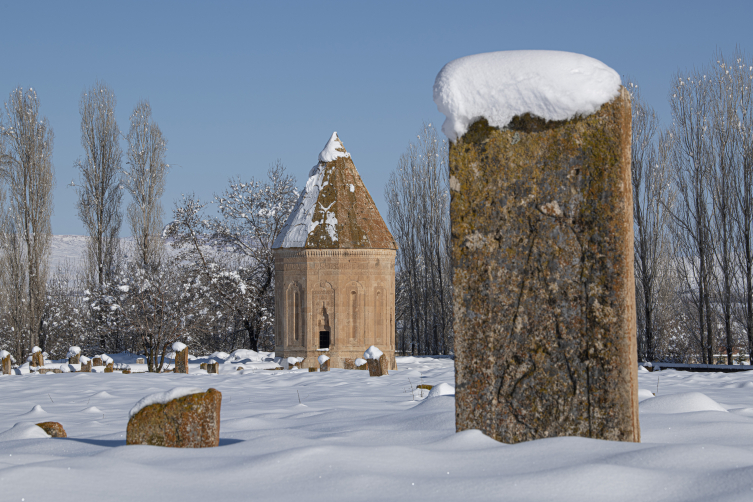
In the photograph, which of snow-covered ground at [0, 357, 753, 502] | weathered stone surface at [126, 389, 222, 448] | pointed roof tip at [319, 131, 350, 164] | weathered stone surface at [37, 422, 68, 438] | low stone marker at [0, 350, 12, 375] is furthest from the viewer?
pointed roof tip at [319, 131, 350, 164]

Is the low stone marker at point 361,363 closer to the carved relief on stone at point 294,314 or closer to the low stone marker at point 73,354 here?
the carved relief on stone at point 294,314

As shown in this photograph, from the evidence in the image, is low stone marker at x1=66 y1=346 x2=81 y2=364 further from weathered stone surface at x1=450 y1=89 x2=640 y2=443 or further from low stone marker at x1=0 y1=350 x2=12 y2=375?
weathered stone surface at x1=450 y1=89 x2=640 y2=443

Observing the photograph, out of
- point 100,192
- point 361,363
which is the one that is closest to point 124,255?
point 100,192

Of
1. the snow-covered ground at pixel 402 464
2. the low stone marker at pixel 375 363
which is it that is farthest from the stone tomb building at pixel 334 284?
the snow-covered ground at pixel 402 464

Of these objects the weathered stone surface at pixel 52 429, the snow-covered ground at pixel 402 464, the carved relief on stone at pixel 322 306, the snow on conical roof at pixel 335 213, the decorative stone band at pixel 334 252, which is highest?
the snow on conical roof at pixel 335 213

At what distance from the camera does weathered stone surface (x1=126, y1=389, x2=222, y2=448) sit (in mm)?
3406

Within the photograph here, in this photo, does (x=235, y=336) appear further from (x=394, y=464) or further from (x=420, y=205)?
(x=394, y=464)

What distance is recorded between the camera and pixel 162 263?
91.4ft

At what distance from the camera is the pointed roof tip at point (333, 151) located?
19.7m

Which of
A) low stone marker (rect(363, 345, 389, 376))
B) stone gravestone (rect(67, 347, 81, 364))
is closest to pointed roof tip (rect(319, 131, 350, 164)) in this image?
stone gravestone (rect(67, 347, 81, 364))

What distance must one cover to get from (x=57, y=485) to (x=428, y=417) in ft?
6.81

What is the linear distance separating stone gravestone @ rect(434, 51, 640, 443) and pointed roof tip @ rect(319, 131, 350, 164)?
16342 mm

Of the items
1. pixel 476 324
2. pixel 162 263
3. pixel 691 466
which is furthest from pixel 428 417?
pixel 162 263

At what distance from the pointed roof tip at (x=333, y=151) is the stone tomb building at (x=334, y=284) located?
127cm
